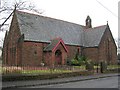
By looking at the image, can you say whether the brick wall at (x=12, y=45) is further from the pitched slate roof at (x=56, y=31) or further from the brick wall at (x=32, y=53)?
the brick wall at (x=32, y=53)

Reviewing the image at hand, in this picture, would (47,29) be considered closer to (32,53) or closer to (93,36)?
(32,53)

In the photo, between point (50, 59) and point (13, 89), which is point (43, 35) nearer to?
point (50, 59)

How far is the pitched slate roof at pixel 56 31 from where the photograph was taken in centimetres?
3500

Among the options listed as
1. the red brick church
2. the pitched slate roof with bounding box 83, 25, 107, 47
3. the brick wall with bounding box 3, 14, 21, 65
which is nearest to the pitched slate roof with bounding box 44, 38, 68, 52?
the red brick church

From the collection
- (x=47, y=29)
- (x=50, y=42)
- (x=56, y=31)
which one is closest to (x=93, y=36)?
(x=56, y=31)

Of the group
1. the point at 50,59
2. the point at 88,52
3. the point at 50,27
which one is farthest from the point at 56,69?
the point at 88,52

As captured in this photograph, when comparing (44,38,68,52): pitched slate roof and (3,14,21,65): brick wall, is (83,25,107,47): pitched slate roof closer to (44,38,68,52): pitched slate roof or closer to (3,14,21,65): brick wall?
(44,38,68,52): pitched slate roof

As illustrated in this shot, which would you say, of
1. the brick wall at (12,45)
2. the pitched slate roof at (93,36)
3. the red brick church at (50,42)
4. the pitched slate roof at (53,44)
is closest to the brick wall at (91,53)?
the red brick church at (50,42)

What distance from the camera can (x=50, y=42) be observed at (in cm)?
3703

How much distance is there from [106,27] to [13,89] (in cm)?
3491

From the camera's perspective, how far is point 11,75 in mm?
17297

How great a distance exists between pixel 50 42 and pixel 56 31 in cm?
473

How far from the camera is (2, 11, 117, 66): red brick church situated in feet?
113

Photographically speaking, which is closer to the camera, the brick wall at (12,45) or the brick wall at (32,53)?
the brick wall at (32,53)
